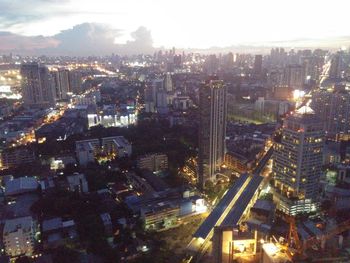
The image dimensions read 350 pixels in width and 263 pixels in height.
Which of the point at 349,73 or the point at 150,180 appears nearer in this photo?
the point at 150,180

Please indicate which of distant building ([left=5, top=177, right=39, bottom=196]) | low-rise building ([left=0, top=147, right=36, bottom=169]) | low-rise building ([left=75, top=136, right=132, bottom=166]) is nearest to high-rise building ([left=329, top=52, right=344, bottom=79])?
low-rise building ([left=75, top=136, right=132, bottom=166])

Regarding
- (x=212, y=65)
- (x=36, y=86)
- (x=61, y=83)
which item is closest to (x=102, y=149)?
(x=36, y=86)

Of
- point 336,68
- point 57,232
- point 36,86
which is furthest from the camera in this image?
point 336,68

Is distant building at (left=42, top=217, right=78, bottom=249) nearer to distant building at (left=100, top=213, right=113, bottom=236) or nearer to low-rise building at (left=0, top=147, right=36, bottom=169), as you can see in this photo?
distant building at (left=100, top=213, right=113, bottom=236)

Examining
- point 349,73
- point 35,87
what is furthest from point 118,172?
point 349,73

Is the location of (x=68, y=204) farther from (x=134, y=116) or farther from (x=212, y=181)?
(x=134, y=116)

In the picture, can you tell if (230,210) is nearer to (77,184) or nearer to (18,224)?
(77,184)
